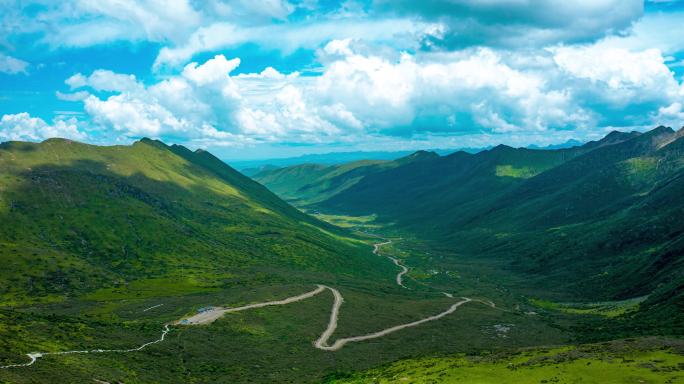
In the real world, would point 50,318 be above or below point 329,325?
above

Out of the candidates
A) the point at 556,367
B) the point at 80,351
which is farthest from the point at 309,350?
the point at 556,367

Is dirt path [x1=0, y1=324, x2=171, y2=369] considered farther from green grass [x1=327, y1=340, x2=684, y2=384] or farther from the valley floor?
green grass [x1=327, y1=340, x2=684, y2=384]

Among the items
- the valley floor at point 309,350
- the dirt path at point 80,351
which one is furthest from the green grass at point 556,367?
the dirt path at point 80,351

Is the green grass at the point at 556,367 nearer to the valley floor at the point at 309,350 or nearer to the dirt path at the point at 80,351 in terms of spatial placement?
the valley floor at the point at 309,350

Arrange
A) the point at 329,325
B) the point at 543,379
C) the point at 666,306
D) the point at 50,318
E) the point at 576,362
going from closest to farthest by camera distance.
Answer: the point at 543,379, the point at 576,362, the point at 50,318, the point at 666,306, the point at 329,325

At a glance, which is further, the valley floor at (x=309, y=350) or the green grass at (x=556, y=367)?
the valley floor at (x=309, y=350)

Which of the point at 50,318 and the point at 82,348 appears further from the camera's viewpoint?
the point at 50,318

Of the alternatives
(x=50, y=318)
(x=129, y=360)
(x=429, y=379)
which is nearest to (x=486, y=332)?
(x=429, y=379)

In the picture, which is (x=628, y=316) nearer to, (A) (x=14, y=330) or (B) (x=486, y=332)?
(B) (x=486, y=332)

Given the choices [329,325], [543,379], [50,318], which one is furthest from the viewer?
[329,325]

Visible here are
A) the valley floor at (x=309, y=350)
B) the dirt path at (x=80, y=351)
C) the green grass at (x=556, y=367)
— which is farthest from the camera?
the valley floor at (x=309, y=350)

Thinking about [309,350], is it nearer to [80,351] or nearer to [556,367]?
[80,351]
